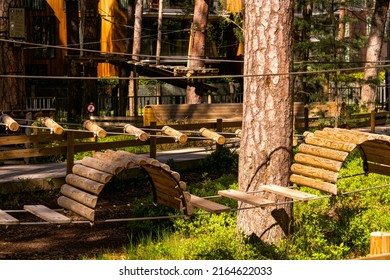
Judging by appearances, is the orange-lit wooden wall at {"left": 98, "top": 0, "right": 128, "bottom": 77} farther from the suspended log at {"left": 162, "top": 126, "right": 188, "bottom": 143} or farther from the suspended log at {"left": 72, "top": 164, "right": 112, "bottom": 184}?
the suspended log at {"left": 72, "top": 164, "right": 112, "bottom": 184}

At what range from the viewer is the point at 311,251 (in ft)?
38.3

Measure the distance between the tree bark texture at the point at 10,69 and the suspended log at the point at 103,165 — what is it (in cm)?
924

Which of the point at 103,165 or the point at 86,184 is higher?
the point at 103,165

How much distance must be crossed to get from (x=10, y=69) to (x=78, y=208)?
32.9 feet

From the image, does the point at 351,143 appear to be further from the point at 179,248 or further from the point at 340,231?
the point at 179,248

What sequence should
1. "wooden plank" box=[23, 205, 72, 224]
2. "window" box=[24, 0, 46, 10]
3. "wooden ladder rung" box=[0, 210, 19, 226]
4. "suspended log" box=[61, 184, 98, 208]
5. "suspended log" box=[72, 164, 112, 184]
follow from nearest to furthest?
"wooden ladder rung" box=[0, 210, 19, 226], "wooden plank" box=[23, 205, 72, 224], "suspended log" box=[61, 184, 98, 208], "suspended log" box=[72, 164, 112, 184], "window" box=[24, 0, 46, 10]

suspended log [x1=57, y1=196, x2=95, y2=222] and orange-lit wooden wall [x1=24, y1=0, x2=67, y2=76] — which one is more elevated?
Result: orange-lit wooden wall [x1=24, y1=0, x2=67, y2=76]

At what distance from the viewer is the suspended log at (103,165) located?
11086mm

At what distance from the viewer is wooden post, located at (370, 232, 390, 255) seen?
716cm

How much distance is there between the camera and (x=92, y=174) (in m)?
11.3

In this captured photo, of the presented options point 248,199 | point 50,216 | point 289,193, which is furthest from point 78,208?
point 289,193

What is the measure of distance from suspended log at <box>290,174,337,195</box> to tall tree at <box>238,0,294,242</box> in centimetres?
25

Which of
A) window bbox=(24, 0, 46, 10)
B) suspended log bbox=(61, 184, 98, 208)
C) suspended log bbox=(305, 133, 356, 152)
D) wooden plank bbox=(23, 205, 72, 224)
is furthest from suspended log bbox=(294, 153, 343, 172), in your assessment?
window bbox=(24, 0, 46, 10)

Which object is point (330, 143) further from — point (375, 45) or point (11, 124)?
point (375, 45)
